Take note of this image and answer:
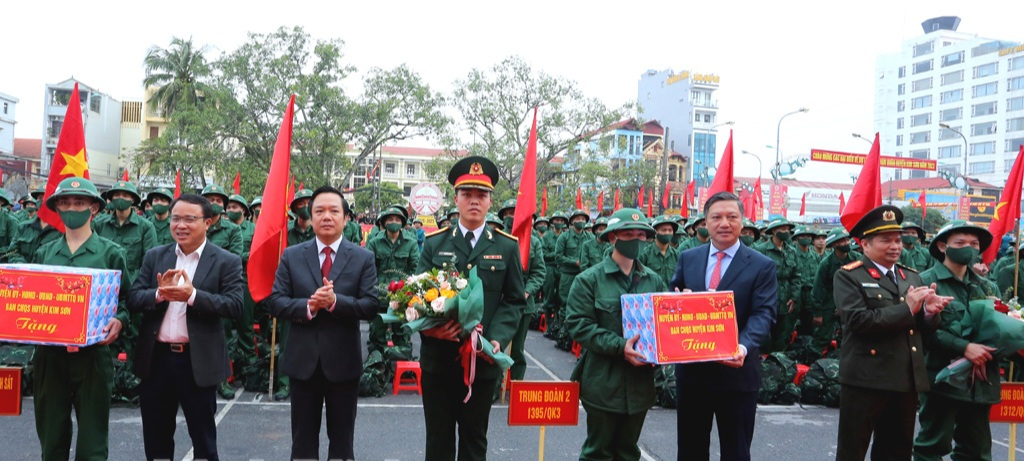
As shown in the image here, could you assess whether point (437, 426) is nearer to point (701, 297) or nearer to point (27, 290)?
point (701, 297)

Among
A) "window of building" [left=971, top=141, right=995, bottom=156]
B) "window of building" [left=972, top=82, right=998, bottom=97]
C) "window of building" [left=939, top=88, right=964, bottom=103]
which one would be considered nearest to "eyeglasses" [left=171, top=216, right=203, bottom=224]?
"window of building" [left=971, top=141, right=995, bottom=156]

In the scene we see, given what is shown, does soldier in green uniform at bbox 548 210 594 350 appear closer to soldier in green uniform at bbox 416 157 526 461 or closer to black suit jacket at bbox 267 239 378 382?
soldier in green uniform at bbox 416 157 526 461

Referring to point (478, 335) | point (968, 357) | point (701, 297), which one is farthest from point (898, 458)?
point (478, 335)

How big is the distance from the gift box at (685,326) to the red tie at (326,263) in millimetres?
1930

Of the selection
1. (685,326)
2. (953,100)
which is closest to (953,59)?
(953,100)

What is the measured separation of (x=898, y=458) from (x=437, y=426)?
→ 301 cm

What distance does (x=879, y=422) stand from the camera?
5086 millimetres

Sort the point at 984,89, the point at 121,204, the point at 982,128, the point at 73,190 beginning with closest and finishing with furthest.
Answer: the point at 73,190 → the point at 121,204 → the point at 984,89 → the point at 982,128

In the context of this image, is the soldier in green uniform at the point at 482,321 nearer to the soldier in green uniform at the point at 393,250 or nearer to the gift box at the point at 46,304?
the gift box at the point at 46,304

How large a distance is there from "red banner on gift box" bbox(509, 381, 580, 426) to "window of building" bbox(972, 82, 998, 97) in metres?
100

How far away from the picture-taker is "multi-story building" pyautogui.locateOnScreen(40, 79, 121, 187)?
53406 mm

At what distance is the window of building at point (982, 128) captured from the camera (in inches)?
3472

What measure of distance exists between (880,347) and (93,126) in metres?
64.0

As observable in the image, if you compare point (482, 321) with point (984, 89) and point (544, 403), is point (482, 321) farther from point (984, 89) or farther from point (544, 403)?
point (984, 89)
